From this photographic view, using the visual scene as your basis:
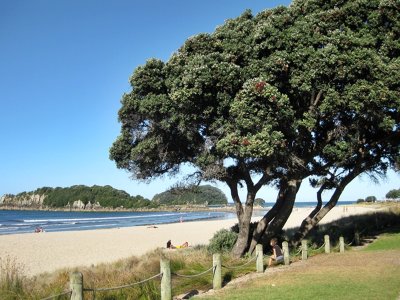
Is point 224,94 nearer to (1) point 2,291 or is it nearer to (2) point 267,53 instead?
(2) point 267,53

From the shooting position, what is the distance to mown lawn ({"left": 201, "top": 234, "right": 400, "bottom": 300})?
8.89 m

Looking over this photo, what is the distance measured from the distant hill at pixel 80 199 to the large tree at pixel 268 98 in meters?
154

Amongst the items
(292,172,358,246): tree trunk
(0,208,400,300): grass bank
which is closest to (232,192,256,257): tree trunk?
(0,208,400,300): grass bank

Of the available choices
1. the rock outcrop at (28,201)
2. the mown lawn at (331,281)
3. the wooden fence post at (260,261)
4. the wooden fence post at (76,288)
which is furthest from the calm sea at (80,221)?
the rock outcrop at (28,201)

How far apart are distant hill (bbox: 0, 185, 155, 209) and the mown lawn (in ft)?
→ 514

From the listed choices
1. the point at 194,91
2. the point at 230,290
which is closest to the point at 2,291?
the point at 230,290

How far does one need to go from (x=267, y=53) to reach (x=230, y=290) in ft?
27.2

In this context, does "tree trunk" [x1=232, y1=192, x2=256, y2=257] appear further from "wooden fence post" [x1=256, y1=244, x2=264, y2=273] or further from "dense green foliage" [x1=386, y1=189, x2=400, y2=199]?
"dense green foliage" [x1=386, y1=189, x2=400, y2=199]

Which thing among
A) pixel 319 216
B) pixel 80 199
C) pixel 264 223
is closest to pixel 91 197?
pixel 80 199

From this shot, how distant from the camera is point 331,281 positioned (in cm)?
1026

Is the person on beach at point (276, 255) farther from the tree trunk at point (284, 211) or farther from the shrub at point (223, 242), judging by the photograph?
the tree trunk at point (284, 211)

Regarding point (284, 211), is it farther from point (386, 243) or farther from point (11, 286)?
point (11, 286)

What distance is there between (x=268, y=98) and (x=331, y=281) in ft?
18.0

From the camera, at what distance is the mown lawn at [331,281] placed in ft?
29.2
